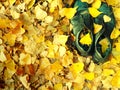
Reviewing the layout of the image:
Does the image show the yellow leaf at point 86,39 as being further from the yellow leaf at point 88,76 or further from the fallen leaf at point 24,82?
the fallen leaf at point 24,82

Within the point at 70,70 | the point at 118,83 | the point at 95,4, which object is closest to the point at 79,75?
the point at 70,70

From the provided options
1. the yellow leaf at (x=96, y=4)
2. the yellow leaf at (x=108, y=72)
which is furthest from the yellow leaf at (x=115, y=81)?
the yellow leaf at (x=96, y=4)

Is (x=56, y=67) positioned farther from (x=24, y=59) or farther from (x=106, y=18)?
(x=106, y=18)

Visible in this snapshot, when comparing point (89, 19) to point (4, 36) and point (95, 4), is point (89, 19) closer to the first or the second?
point (95, 4)

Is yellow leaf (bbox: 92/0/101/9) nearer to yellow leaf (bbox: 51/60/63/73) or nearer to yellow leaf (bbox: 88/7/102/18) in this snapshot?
yellow leaf (bbox: 88/7/102/18)

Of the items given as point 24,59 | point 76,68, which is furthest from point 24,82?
point 76,68

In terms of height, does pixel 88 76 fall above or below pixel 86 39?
below

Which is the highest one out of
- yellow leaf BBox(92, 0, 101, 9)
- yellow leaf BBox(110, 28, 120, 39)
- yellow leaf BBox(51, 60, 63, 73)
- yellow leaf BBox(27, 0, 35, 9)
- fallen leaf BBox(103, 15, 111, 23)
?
yellow leaf BBox(27, 0, 35, 9)

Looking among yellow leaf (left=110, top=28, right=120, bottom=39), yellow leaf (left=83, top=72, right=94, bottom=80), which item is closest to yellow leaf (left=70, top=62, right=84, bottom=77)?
yellow leaf (left=83, top=72, right=94, bottom=80)
